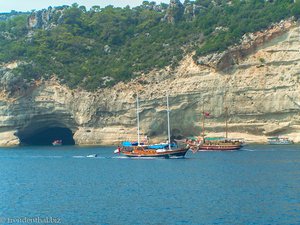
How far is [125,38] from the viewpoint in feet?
360

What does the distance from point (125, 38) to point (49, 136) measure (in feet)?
60.7

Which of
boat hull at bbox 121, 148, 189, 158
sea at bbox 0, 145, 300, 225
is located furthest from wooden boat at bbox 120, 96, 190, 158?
sea at bbox 0, 145, 300, 225

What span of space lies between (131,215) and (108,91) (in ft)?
192

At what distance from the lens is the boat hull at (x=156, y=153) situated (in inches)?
2731

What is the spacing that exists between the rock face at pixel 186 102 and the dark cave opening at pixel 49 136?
4743 mm

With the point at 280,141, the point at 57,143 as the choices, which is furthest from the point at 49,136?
the point at 280,141

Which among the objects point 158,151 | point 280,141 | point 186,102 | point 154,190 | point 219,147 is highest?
point 186,102

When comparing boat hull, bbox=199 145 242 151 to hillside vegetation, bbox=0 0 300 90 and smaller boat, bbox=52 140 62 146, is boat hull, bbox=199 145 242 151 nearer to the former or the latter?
hillside vegetation, bbox=0 0 300 90

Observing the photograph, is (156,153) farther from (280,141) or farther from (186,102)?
(186,102)

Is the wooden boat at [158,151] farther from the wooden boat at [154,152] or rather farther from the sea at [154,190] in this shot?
the sea at [154,190]

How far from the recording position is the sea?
36125 mm

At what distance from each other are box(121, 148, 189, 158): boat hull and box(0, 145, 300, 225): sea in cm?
77

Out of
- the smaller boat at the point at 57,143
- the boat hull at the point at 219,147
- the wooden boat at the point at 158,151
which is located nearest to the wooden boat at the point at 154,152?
the wooden boat at the point at 158,151

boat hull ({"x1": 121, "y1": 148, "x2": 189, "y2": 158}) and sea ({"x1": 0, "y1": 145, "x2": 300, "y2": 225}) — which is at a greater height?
sea ({"x1": 0, "y1": 145, "x2": 300, "y2": 225})
